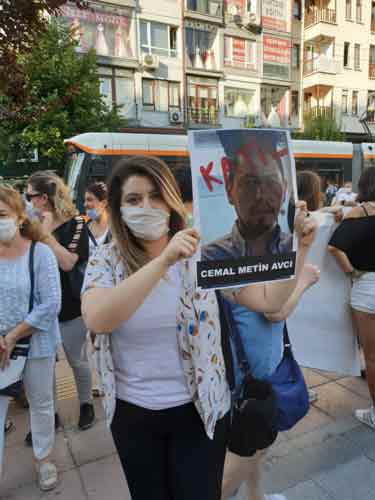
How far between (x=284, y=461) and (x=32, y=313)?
1819 millimetres

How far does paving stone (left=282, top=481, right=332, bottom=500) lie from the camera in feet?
7.14

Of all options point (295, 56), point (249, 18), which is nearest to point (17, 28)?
point (249, 18)

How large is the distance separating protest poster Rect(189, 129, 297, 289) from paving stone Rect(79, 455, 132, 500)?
5.69ft

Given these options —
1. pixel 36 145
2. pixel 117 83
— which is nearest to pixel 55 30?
pixel 36 145

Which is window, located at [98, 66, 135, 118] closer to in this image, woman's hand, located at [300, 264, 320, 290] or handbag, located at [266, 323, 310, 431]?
woman's hand, located at [300, 264, 320, 290]

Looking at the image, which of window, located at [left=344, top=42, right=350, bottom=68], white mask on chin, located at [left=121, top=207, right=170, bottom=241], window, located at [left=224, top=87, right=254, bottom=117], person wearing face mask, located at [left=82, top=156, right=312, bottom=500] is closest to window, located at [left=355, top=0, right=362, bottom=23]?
window, located at [left=344, top=42, right=350, bottom=68]

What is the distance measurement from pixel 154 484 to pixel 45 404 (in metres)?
1.14

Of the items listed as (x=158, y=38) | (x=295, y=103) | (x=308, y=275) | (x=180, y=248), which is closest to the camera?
(x=180, y=248)

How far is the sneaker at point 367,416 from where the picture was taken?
279 cm

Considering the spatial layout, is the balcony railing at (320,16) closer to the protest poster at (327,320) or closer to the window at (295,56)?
the window at (295,56)

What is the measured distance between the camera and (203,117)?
873 inches

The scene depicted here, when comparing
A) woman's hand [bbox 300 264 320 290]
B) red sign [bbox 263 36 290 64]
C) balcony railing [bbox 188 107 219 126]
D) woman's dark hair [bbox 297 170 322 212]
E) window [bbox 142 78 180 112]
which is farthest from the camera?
red sign [bbox 263 36 290 64]

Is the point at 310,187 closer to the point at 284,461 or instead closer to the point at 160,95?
the point at 284,461

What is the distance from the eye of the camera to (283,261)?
134 cm
